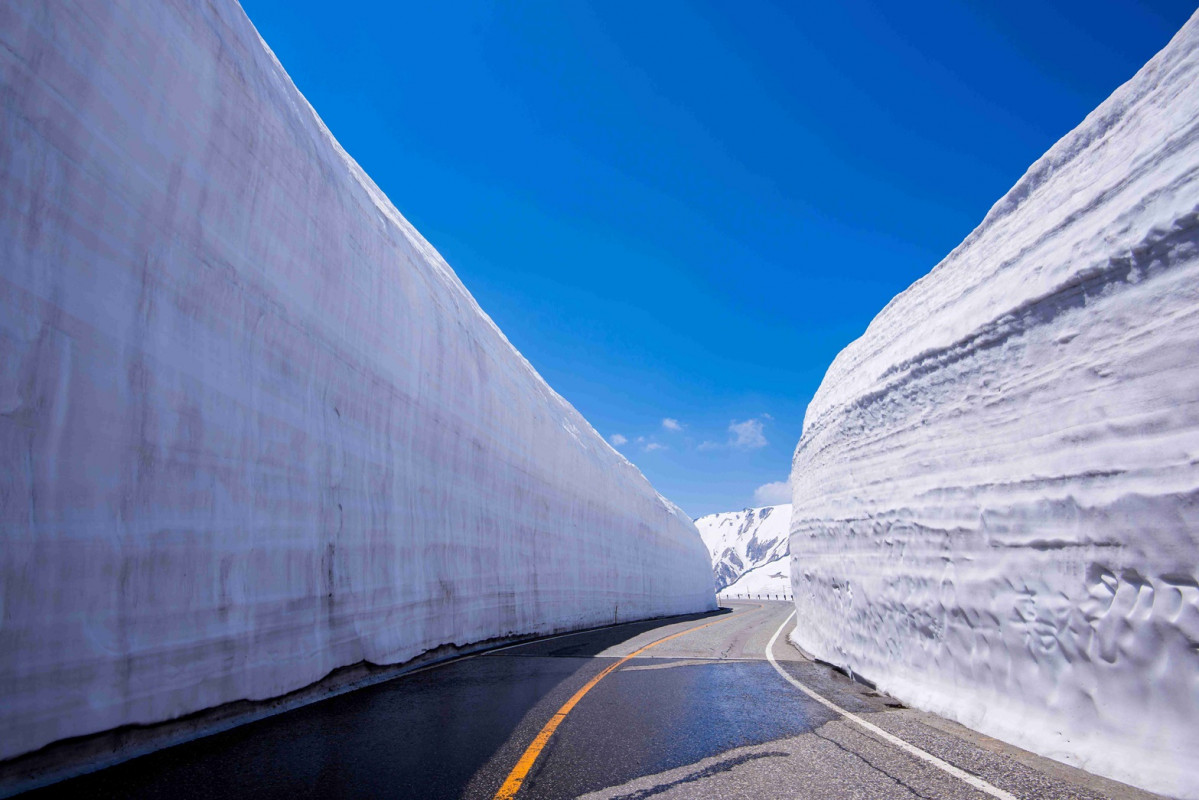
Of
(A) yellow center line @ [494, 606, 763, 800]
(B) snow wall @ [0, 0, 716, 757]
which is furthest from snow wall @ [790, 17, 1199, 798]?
(B) snow wall @ [0, 0, 716, 757]

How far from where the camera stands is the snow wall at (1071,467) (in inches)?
149

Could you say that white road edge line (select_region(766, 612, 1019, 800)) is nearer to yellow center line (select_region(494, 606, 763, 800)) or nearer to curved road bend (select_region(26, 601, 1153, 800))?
curved road bend (select_region(26, 601, 1153, 800))

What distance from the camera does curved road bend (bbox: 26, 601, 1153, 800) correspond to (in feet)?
11.0

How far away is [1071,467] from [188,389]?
711cm

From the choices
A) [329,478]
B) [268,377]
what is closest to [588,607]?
[329,478]

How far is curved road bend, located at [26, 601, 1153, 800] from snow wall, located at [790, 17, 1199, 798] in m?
0.52

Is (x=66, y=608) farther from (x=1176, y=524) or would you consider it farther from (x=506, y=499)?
(x=506, y=499)

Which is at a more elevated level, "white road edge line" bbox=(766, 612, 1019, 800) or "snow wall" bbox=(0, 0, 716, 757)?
"snow wall" bbox=(0, 0, 716, 757)

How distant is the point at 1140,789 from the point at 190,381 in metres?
7.20

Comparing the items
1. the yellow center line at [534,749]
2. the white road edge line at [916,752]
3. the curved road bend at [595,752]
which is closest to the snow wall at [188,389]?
the curved road bend at [595,752]

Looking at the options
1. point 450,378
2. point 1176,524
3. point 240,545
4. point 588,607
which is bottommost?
point 588,607

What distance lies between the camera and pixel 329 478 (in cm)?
741

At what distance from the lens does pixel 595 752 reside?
415 cm

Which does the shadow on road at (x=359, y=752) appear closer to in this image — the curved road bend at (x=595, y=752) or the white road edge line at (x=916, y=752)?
the curved road bend at (x=595, y=752)
